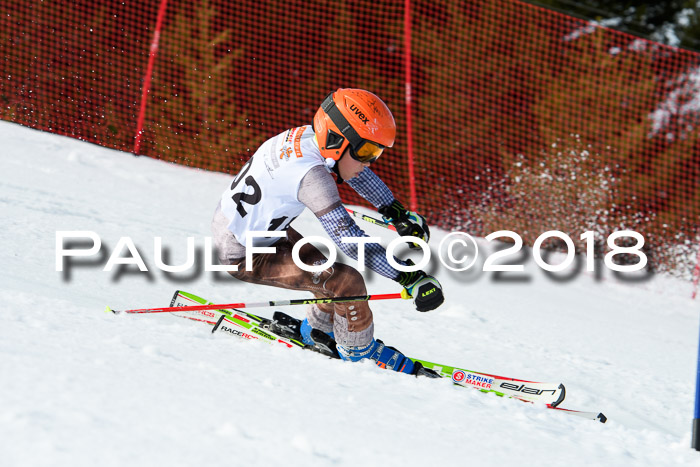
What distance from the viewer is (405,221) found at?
3928mm

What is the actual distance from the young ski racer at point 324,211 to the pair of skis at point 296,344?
0.68 feet

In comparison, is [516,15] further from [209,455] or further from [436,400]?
[209,455]

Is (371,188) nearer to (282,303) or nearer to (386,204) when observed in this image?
(386,204)

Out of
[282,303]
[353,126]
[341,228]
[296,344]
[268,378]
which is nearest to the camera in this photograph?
[268,378]

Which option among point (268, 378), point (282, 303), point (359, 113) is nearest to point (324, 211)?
point (359, 113)

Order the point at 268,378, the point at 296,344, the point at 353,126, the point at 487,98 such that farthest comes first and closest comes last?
1. the point at 487,98
2. the point at 296,344
3. the point at 353,126
4. the point at 268,378

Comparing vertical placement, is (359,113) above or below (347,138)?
above

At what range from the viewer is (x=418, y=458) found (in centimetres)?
243

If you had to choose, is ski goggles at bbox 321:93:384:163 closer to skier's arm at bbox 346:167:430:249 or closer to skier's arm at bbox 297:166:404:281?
skier's arm at bbox 297:166:404:281

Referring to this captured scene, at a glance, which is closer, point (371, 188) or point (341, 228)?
point (341, 228)

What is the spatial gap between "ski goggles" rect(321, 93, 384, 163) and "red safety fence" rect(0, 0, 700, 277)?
24.7 ft

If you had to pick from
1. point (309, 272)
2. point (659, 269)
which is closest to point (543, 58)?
point (659, 269)

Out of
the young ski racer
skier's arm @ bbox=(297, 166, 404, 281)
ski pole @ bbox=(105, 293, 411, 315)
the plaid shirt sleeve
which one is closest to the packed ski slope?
ski pole @ bbox=(105, 293, 411, 315)

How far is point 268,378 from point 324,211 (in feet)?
2.56
